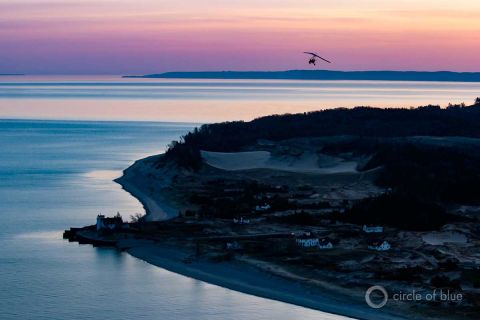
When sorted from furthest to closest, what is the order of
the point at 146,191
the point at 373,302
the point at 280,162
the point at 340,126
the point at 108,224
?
the point at 340,126 → the point at 280,162 → the point at 146,191 → the point at 108,224 → the point at 373,302

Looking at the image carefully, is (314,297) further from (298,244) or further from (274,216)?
(274,216)

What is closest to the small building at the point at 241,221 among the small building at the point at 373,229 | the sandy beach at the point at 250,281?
the sandy beach at the point at 250,281

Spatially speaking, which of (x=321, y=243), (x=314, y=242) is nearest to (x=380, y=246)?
(x=321, y=243)

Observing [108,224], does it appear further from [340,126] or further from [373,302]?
[340,126]

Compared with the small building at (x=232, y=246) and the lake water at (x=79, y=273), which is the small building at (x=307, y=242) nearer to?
the small building at (x=232, y=246)

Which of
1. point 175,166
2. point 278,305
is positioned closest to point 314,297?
point 278,305

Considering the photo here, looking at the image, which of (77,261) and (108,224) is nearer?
(77,261)

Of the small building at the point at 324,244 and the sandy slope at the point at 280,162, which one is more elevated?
the sandy slope at the point at 280,162
